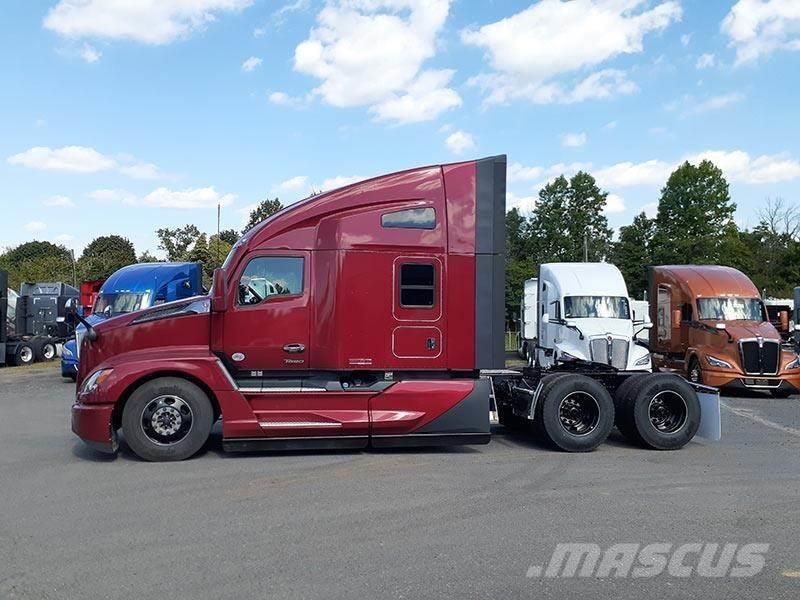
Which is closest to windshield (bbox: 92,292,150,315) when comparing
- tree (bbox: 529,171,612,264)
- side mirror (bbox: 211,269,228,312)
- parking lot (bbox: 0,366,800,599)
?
parking lot (bbox: 0,366,800,599)

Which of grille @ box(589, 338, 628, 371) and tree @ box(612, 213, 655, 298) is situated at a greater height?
tree @ box(612, 213, 655, 298)

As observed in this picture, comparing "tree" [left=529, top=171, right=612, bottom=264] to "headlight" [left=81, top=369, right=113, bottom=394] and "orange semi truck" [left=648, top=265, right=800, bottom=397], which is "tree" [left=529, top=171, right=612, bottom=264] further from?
"headlight" [left=81, top=369, right=113, bottom=394]

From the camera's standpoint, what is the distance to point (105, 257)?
74.7 meters

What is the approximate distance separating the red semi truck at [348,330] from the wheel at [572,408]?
1.6 inches

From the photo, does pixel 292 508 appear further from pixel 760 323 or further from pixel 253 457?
pixel 760 323

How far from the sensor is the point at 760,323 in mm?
18875

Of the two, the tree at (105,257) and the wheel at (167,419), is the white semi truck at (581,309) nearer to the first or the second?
the wheel at (167,419)

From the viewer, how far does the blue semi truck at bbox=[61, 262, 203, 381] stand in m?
19.0

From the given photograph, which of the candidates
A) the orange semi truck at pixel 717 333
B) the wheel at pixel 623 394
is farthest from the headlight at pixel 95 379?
the orange semi truck at pixel 717 333

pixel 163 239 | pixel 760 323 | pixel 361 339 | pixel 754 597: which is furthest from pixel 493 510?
pixel 163 239

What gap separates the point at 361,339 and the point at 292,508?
9.33 ft

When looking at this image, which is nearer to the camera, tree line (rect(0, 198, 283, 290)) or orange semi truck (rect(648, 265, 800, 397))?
orange semi truck (rect(648, 265, 800, 397))

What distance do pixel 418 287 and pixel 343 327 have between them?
3.51 feet

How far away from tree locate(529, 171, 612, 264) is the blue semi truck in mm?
59241
